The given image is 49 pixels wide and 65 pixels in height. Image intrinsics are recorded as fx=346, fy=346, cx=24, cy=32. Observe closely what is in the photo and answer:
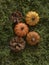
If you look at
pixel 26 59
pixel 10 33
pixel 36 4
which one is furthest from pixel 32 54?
pixel 36 4

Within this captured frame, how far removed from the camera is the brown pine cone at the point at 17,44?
4863 millimetres

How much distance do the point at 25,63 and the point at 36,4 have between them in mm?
904

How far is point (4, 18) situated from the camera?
→ 5.01m

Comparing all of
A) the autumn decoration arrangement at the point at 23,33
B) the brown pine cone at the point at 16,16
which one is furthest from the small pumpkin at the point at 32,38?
the brown pine cone at the point at 16,16

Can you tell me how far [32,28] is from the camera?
5047 mm

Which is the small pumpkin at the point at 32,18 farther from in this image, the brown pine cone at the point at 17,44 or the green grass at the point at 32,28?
the brown pine cone at the point at 17,44

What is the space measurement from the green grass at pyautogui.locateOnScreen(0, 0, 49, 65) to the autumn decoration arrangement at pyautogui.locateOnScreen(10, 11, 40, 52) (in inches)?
2.9

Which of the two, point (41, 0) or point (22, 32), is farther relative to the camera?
point (41, 0)

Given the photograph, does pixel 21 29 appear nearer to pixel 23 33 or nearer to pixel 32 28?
pixel 23 33

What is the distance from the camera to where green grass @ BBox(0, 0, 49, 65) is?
4.91 m

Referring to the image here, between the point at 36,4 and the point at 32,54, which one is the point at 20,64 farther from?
the point at 36,4

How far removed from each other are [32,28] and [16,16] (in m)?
0.29

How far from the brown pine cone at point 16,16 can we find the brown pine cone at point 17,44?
263 millimetres

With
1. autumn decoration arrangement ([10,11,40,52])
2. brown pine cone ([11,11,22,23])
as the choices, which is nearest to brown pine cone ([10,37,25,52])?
autumn decoration arrangement ([10,11,40,52])
